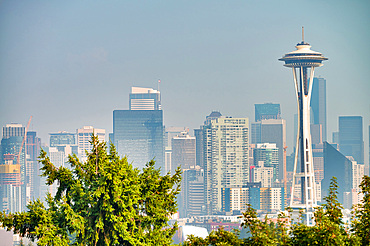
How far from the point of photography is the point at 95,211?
24.0m

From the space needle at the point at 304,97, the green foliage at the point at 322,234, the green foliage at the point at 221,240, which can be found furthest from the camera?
the space needle at the point at 304,97

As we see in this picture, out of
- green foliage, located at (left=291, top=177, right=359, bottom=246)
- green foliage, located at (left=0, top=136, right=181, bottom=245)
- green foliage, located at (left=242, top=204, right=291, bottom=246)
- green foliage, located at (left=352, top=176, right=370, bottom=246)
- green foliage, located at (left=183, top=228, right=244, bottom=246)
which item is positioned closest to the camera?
green foliage, located at (left=291, top=177, right=359, bottom=246)

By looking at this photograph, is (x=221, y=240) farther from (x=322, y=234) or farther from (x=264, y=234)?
(x=322, y=234)

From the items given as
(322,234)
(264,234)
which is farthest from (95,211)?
(322,234)

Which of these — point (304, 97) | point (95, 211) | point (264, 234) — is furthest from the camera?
point (304, 97)

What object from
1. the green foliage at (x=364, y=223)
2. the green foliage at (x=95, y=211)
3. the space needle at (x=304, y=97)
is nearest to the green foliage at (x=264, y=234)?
the green foliage at (x=364, y=223)

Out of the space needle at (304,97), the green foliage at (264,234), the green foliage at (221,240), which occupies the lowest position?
the green foliage at (221,240)

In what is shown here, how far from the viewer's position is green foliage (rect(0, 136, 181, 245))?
23.5m

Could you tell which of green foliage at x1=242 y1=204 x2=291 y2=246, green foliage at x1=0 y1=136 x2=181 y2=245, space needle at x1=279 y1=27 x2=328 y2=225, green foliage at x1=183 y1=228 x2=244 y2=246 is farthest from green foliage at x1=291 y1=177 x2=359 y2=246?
space needle at x1=279 y1=27 x2=328 y2=225

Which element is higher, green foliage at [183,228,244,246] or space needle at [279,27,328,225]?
space needle at [279,27,328,225]

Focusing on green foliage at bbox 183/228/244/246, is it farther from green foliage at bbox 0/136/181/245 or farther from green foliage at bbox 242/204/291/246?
green foliage at bbox 0/136/181/245

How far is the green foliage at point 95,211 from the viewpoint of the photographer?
23.5 metres

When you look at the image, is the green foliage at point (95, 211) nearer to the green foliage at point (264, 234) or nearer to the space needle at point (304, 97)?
the green foliage at point (264, 234)

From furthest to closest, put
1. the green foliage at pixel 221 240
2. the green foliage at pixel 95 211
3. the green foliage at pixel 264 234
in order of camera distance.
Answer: the green foliage at pixel 95 211
the green foliage at pixel 221 240
the green foliage at pixel 264 234
